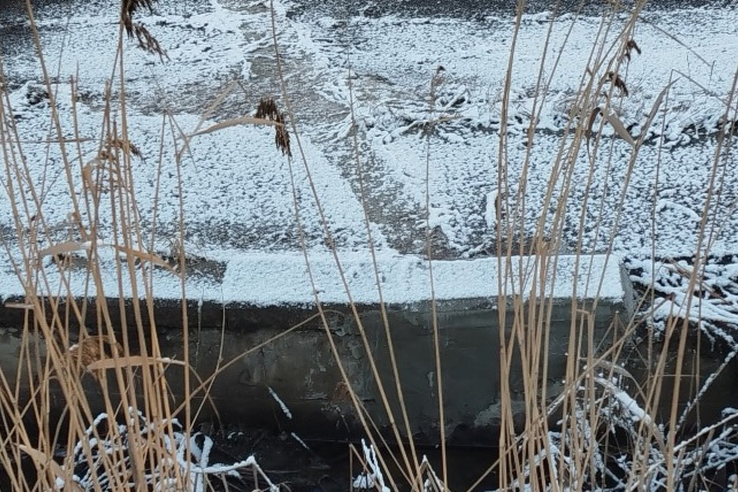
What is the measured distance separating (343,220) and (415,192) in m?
0.24

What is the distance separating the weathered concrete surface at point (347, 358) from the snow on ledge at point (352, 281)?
0.06 ft

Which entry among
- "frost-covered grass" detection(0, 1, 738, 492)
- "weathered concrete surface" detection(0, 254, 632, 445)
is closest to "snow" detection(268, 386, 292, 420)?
"weathered concrete surface" detection(0, 254, 632, 445)

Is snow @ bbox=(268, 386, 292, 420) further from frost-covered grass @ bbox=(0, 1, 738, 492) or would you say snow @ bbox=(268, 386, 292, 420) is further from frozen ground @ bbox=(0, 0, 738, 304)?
frozen ground @ bbox=(0, 0, 738, 304)

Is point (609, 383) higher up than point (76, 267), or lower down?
higher up

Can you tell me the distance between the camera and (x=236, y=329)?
1.94m

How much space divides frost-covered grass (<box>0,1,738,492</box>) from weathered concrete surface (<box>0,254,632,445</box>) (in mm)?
34

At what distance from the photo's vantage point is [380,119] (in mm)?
2727

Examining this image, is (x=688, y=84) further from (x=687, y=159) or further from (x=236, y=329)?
(x=236, y=329)

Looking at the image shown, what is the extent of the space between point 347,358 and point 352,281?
0.59 ft

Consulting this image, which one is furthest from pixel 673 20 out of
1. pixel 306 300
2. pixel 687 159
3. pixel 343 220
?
pixel 306 300

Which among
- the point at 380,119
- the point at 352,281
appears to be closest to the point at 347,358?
the point at 352,281

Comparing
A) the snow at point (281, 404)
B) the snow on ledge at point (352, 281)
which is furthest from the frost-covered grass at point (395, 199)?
the snow at point (281, 404)

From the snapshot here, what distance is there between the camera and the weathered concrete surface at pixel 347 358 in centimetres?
188

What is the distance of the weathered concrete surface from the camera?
1880 mm
